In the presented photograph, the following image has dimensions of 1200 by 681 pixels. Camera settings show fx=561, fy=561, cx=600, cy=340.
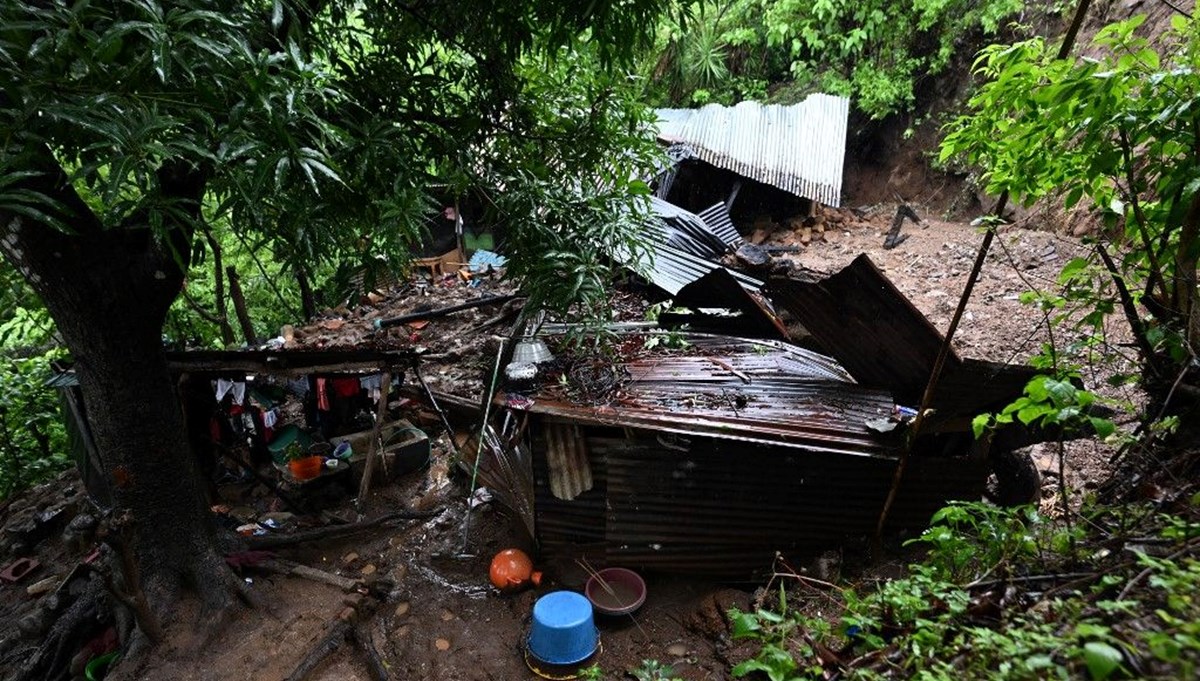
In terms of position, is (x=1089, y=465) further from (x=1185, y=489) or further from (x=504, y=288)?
(x=504, y=288)

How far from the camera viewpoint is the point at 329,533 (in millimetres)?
6102

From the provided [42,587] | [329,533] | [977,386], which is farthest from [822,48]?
[42,587]

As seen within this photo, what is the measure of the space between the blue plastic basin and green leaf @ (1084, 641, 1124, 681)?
3816 mm

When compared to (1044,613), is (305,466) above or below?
below

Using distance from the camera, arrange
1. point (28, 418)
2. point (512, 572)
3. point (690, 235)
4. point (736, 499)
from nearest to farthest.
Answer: point (736, 499) < point (512, 572) < point (28, 418) < point (690, 235)

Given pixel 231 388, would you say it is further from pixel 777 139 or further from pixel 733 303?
pixel 777 139

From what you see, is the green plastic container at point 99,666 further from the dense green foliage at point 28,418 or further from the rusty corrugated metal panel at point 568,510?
the dense green foliage at point 28,418

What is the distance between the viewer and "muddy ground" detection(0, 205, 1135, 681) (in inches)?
182

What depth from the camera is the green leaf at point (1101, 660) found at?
4.24 ft

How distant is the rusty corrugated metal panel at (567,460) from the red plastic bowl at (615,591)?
2.95 ft

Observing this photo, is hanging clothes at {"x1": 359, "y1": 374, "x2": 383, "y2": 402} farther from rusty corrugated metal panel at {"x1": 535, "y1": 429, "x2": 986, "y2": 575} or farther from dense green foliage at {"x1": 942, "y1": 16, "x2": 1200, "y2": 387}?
dense green foliage at {"x1": 942, "y1": 16, "x2": 1200, "y2": 387}

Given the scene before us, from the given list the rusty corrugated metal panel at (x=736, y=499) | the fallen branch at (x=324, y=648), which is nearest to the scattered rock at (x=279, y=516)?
the fallen branch at (x=324, y=648)

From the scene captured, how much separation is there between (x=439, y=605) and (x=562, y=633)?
1.67m

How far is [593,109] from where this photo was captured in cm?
474
